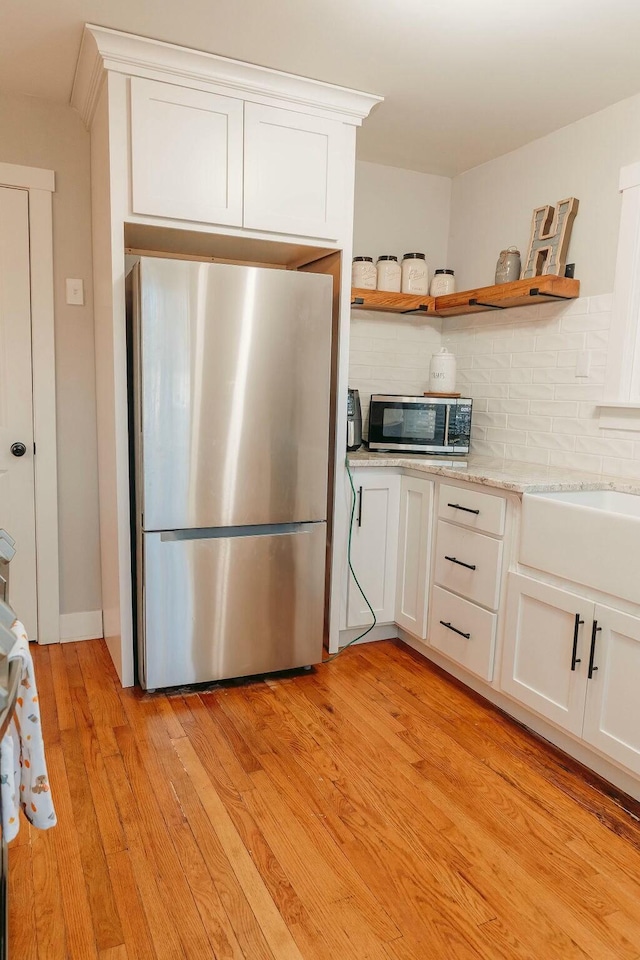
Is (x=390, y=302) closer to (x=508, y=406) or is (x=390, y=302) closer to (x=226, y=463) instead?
(x=508, y=406)

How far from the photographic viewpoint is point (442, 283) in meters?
3.27

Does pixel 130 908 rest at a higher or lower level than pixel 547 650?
lower

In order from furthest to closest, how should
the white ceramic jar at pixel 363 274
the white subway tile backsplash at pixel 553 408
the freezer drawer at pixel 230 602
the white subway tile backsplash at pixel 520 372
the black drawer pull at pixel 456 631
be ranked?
the white ceramic jar at pixel 363 274
the white subway tile backsplash at pixel 553 408
the white subway tile backsplash at pixel 520 372
the black drawer pull at pixel 456 631
the freezer drawer at pixel 230 602

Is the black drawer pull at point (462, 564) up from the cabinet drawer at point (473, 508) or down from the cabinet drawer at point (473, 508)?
down

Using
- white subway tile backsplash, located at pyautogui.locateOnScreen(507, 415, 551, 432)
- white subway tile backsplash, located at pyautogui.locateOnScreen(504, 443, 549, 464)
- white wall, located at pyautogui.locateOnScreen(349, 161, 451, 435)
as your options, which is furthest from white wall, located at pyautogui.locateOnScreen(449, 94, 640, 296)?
white subway tile backsplash, located at pyautogui.locateOnScreen(504, 443, 549, 464)

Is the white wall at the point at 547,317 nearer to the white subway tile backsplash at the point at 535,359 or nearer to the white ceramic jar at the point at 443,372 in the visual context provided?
the white subway tile backsplash at the point at 535,359

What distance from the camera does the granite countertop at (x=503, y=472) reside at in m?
2.26

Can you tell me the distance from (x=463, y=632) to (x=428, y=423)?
976 millimetres

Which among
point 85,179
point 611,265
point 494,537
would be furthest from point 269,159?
point 494,537

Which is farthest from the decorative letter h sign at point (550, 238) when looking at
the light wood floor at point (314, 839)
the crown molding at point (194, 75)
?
→ the light wood floor at point (314, 839)

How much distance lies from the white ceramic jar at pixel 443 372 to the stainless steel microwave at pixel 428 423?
19 centimetres

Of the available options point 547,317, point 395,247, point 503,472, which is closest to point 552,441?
point 503,472

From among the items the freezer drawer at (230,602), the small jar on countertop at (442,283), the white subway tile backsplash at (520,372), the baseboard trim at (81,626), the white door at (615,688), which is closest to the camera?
the white door at (615,688)

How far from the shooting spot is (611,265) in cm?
256
